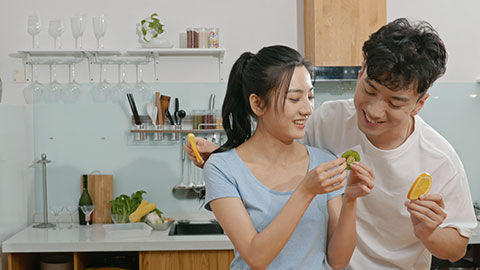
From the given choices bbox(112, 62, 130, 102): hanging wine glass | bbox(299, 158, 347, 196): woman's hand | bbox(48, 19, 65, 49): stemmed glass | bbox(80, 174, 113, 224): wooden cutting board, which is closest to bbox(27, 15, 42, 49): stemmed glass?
bbox(48, 19, 65, 49): stemmed glass

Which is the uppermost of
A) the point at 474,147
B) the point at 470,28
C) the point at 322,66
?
the point at 470,28

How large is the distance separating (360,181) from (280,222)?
0.79 feet

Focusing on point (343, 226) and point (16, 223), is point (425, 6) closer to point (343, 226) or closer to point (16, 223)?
point (343, 226)

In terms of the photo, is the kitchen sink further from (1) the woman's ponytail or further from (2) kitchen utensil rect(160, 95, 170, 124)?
(1) the woman's ponytail

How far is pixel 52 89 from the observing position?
11.7ft

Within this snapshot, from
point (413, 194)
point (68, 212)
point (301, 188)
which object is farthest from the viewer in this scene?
point (68, 212)

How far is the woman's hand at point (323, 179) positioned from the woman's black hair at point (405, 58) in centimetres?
27

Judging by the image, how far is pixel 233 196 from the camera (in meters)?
1.48

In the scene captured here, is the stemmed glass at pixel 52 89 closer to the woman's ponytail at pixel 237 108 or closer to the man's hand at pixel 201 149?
the man's hand at pixel 201 149

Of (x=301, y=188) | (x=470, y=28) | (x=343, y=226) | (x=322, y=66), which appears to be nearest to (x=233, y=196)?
(x=301, y=188)

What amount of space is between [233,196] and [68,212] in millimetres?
2351

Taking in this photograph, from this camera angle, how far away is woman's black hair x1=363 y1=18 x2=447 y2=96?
1451 millimetres

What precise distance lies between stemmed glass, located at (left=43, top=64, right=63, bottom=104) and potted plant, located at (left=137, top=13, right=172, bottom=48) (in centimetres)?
60

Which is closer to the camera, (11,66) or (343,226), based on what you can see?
(343,226)
